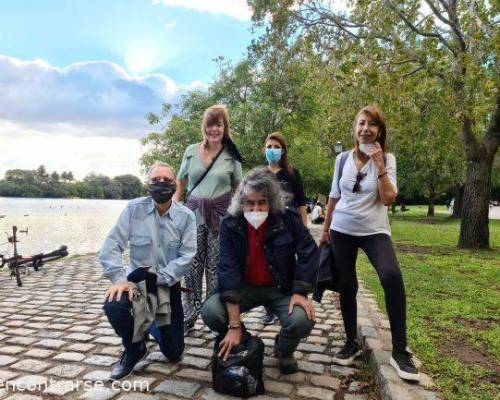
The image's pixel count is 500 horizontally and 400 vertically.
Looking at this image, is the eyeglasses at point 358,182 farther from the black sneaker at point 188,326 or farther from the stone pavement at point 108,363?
the black sneaker at point 188,326

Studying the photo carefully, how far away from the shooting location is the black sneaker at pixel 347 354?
410cm

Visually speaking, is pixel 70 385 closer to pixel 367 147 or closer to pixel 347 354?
pixel 347 354

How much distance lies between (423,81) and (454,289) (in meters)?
6.81

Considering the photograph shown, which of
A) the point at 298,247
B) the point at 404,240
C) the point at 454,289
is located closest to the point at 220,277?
the point at 298,247

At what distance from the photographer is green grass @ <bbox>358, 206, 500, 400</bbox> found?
140 inches

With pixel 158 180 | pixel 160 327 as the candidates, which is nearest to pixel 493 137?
pixel 158 180

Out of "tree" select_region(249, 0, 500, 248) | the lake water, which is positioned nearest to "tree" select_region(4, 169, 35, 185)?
the lake water

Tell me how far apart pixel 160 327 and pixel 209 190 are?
60.9 inches

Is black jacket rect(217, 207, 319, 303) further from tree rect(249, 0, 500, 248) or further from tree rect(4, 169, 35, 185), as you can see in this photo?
tree rect(4, 169, 35, 185)

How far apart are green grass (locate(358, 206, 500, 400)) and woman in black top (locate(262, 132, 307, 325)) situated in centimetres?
180

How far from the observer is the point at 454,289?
7.01m

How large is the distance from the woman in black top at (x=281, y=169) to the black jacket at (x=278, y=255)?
1.29 meters

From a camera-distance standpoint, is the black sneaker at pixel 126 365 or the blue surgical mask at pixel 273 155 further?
the blue surgical mask at pixel 273 155

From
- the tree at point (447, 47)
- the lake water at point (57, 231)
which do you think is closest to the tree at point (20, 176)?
the lake water at point (57, 231)
